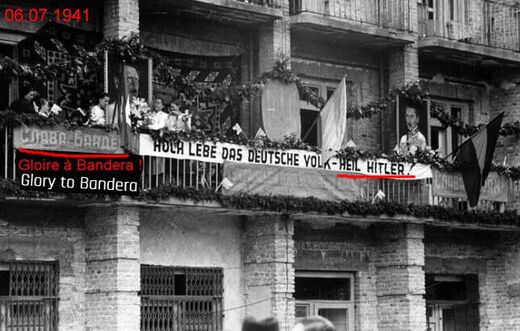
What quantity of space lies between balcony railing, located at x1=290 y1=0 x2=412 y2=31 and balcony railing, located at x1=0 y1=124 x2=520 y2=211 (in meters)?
3.08

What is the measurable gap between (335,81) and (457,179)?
2.96 meters

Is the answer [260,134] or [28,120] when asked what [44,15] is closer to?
[28,120]

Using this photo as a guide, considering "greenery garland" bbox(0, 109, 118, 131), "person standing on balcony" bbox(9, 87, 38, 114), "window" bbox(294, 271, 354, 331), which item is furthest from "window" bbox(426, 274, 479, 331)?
"person standing on balcony" bbox(9, 87, 38, 114)

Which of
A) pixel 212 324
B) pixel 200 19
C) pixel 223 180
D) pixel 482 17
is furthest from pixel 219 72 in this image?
pixel 482 17

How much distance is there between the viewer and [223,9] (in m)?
21.5

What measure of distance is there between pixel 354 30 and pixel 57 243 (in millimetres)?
6979

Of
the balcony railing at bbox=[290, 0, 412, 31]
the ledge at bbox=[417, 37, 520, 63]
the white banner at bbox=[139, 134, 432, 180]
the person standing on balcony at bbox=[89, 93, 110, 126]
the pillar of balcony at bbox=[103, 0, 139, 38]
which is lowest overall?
the white banner at bbox=[139, 134, 432, 180]

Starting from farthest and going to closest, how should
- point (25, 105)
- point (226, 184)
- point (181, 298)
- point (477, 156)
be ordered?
point (477, 156)
point (181, 298)
point (226, 184)
point (25, 105)

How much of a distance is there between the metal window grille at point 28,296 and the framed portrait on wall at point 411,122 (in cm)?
751

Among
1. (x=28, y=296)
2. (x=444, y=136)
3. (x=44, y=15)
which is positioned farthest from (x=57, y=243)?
(x=444, y=136)

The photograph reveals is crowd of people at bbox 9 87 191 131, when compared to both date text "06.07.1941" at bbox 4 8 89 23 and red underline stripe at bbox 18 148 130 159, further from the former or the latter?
date text "06.07.1941" at bbox 4 8 89 23

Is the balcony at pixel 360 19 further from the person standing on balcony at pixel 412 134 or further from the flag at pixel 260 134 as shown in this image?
the flag at pixel 260 134

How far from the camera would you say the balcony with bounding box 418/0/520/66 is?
25.2 metres

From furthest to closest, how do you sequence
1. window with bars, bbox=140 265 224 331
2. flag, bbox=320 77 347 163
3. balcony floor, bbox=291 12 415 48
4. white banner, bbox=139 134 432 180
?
balcony floor, bbox=291 12 415 48
flag, bbox=320 77 347 163
window with bars, bbox=140 265 224 331
white banner, bbox=139 134 432 180
